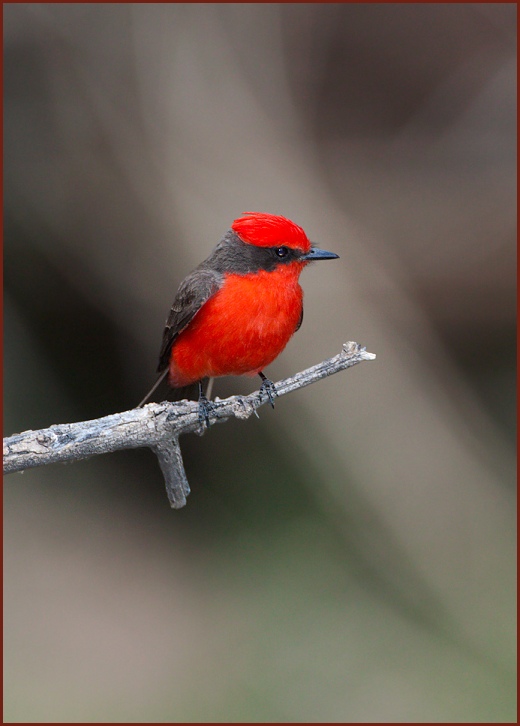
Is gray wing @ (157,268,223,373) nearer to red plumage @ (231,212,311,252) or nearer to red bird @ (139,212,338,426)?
red bird @ (139,212,338,426)

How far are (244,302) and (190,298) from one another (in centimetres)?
23

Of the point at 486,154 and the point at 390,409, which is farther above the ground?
the point at 486,154

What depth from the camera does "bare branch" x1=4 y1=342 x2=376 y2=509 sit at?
2.44 metres

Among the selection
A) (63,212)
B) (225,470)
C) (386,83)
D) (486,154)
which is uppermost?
(386,83)

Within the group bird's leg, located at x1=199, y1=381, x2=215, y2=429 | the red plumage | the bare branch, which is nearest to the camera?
the bare branch

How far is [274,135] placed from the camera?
525 cm

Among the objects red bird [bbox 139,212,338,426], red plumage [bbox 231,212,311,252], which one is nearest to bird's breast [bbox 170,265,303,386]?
red bird [bbox 139,212,338,426]

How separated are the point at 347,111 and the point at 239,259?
283 cm

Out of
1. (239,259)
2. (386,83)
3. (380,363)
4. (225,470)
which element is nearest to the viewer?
(239,259)

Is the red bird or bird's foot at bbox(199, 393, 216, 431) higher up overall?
the red bird

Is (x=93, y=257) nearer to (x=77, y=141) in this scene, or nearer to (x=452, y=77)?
(x=77, y=141)

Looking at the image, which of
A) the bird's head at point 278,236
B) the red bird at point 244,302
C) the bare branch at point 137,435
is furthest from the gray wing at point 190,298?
the bare branch at point 137,435

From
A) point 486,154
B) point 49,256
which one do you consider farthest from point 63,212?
point 486,154

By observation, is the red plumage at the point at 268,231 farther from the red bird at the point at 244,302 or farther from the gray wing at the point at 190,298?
the gray wing at the point at 190,298
